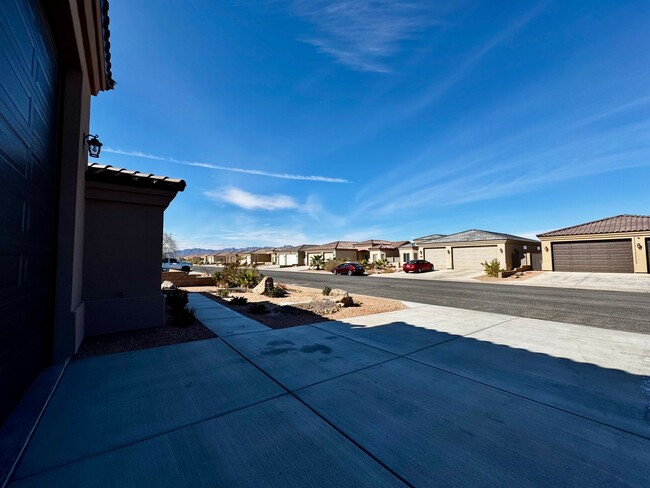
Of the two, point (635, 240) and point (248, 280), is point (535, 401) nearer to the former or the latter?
point (248, 280)

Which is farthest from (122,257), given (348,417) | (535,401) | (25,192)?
(535,401)

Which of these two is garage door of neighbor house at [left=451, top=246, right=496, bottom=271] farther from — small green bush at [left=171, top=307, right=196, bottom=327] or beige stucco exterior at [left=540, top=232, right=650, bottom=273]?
small green bush at [left=171, top=307, right=196, bottom=327]

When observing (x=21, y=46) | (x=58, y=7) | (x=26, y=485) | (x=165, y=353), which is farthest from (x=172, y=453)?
(x=58, y=7)

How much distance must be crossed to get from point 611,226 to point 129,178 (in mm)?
31701

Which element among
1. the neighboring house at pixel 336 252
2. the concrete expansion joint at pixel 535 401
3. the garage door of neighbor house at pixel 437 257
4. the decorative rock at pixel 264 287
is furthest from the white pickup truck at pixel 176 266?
the garage door of neighbor house at pixel 437 257

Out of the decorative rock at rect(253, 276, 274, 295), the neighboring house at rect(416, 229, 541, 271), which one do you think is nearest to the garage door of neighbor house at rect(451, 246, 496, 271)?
the neighboring house at rect(416, 229, 541, 271)

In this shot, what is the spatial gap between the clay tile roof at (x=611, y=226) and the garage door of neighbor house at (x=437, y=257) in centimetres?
915

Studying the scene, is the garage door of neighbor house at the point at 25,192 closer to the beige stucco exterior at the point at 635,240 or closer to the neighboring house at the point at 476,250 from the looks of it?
the neighboring house at the point at 476,250

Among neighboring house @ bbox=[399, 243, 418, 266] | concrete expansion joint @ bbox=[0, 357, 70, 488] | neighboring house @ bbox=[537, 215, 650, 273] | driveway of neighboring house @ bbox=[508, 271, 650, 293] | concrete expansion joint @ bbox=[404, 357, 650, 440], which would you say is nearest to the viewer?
concrete expansion joint @ bbox=[0, 357, 70, 488]

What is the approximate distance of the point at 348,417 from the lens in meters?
3.04

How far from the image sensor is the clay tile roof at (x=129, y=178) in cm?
577

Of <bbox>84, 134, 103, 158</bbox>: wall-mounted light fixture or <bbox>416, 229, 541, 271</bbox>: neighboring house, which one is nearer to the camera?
<bbox>84, 134, 103, 158</bbox>: wall-mounted light fixture

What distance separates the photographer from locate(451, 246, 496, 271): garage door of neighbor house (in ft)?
92.8

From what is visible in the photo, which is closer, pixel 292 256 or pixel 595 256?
pixel 595 256
